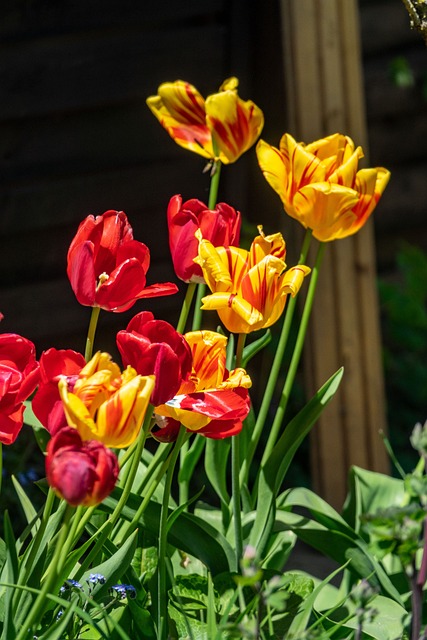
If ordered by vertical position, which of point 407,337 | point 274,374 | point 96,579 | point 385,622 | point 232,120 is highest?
point 232,120

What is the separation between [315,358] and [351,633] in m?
1.51

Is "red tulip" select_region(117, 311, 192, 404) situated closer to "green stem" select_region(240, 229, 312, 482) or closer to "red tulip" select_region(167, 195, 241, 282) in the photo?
"red tulip" select_region(167, 195, 241, 282)

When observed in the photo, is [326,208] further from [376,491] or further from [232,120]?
[376,491]

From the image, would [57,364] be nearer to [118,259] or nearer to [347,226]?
[118,259]

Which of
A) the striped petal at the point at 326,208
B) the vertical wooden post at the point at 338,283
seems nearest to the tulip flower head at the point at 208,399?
the striped petal at the point at 326,208

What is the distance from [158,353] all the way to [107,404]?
0.36ft

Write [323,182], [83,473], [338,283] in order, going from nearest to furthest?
[83,473]
[323,182]
[338,283]

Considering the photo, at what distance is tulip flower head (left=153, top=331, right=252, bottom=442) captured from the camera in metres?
0.77

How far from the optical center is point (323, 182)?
3.14 ft

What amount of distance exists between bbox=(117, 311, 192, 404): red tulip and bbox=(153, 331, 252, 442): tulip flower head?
21 mm

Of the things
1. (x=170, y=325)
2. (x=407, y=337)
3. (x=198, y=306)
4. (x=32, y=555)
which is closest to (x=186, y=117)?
(x=198, y=306)

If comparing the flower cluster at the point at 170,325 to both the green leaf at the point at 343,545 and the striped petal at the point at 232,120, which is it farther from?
the green leaf at the point at 343,545

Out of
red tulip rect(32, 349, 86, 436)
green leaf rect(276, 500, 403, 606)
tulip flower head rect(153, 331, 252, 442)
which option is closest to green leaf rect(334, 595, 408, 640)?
green leaf rect(276, 500, 403, 606)

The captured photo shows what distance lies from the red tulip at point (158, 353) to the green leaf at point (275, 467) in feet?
0.81
